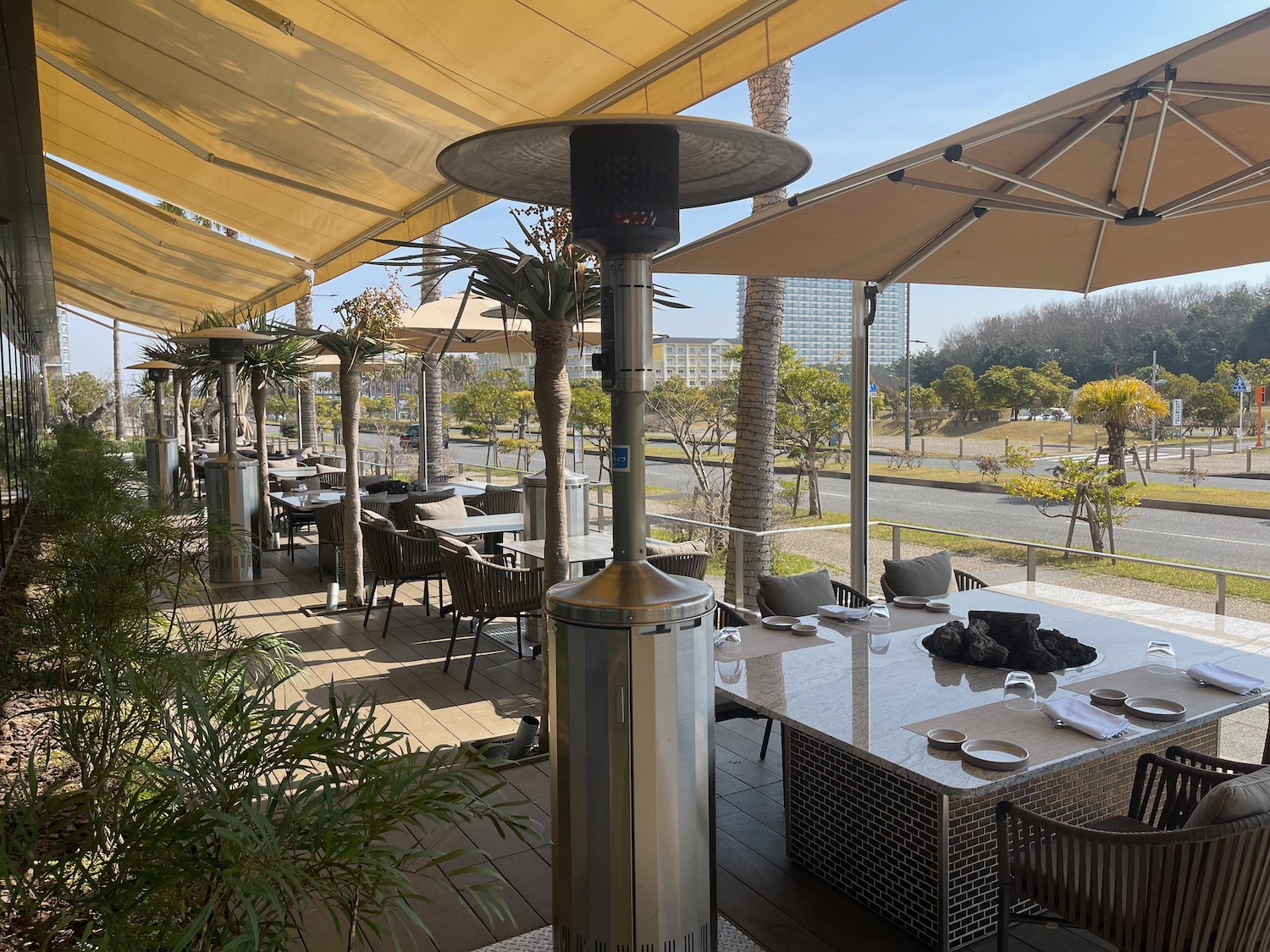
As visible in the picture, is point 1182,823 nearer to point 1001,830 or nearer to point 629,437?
point 1001,830

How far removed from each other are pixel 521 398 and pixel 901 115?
17.7 m

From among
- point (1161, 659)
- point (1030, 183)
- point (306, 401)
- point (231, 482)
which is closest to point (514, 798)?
point (1161, 659)

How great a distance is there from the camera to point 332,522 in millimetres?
8734

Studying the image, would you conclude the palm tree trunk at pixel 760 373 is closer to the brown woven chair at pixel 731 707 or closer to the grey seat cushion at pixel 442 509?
the grey seat cushion at pixel 442 509

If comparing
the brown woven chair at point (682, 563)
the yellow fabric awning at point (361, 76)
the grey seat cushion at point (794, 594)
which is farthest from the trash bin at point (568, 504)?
the grey seat cushion at point (794, 594)

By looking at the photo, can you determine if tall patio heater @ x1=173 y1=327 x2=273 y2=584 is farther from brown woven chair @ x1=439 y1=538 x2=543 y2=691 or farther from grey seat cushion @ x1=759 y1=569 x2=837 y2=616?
grey seat cushion @ x1=759 y1=569 x2=837 y2=616

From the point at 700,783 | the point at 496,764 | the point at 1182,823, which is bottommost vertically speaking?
the point at 1182,823

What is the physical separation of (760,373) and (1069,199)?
449 centimetres

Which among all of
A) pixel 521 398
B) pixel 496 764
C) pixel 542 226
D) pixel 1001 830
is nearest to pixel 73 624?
pixel 496 764

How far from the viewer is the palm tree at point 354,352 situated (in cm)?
757

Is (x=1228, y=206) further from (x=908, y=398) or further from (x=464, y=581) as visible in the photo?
(x=908, y=398)

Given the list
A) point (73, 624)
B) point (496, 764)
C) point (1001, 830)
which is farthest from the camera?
point (73, 624)

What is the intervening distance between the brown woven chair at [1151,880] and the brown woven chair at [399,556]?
5180mm

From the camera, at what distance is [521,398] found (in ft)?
89.6
